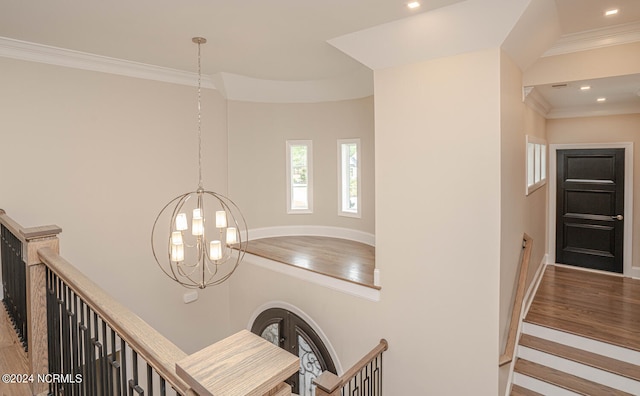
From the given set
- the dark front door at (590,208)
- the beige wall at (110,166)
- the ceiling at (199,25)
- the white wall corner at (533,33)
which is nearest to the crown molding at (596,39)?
the white wall corner at (533,33)

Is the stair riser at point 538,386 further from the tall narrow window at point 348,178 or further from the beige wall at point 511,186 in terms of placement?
the tall narrow window at point 348,178

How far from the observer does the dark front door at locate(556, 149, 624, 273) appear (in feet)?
17.6

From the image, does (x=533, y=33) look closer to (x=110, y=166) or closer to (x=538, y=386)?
(x=538, y=386)

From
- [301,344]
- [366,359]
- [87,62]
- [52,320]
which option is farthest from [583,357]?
[87,62]

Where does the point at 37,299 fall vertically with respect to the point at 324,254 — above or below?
above

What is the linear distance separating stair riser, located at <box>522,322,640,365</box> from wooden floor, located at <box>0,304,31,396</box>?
14.7ft

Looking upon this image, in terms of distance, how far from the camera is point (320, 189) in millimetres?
6266

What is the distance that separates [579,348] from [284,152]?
4.81 m

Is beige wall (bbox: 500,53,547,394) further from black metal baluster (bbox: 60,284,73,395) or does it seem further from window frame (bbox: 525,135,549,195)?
black metal baluster (bbox: 60,284,73,395)

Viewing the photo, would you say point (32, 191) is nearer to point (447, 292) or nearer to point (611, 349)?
point (447, 292)

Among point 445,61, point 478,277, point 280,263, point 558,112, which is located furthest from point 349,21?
point 558,112

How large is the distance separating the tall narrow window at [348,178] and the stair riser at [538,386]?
3.16 meters

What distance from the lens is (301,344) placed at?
4598 millimetres

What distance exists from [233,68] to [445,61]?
2.88 m
